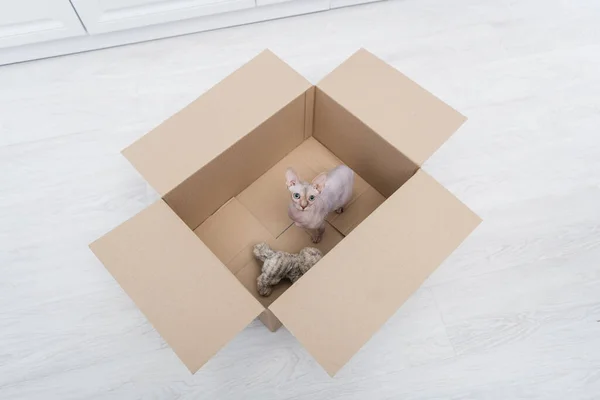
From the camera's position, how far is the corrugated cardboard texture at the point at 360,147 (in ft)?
2.81

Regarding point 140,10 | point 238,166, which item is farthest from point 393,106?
point 140,10

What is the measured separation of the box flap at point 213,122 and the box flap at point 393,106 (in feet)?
0.29

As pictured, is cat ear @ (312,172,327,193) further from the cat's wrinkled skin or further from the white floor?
the white floor

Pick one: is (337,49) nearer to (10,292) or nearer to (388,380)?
(388,380)

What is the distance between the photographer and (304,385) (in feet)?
3.21

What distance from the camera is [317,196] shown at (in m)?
0.83

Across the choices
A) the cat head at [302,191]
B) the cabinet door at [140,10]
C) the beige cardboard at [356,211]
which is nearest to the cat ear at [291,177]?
Result: the cat head at [302,191]

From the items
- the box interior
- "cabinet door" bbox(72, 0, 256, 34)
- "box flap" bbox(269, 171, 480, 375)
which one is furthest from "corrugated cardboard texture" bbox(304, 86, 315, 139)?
"cabinet door" bbox(72, 0, 256, 34)

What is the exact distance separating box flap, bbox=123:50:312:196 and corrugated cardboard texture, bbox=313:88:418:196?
95 mm

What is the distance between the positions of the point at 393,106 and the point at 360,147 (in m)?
0.13

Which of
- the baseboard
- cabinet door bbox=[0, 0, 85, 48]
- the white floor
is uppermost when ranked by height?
cabinet door bbox=[0, 0, 85, 48]

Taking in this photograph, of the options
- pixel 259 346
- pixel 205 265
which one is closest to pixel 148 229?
pixel 205 265

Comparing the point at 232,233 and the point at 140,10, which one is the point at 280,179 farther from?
the point at 140,10

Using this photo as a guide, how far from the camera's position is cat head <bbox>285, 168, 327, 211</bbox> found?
31.8 inches
